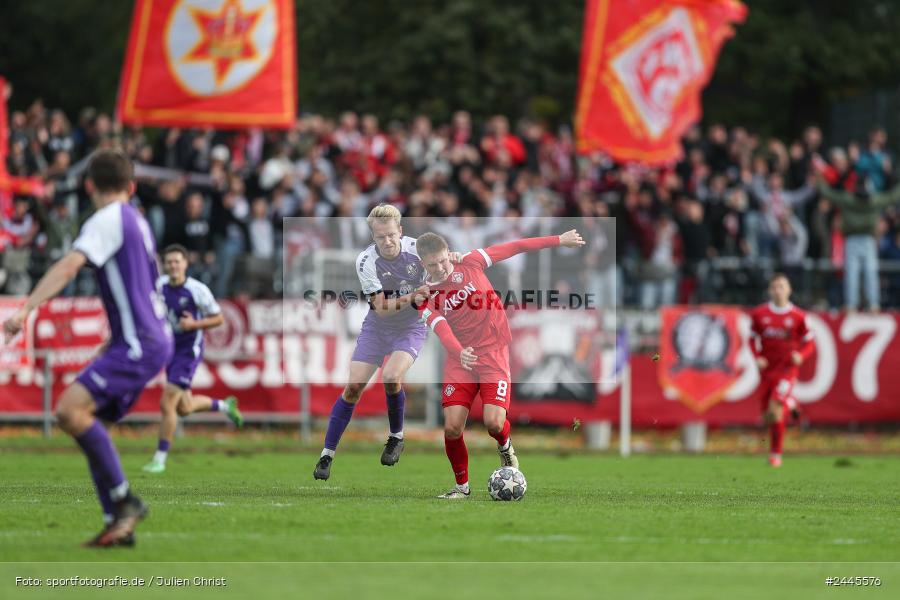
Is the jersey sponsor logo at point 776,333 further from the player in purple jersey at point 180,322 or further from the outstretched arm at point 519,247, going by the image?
the outstretched arm at point 519,247

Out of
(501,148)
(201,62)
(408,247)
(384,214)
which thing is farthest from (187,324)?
(501,148)

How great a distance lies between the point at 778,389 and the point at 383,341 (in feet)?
23.2

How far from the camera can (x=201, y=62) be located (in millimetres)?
23234

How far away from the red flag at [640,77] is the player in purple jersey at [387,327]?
37.0ft

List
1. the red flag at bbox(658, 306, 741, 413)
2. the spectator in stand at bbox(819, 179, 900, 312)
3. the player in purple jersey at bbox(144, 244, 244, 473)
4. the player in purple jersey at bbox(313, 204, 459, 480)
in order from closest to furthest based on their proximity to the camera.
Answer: the player in purple jersey at bbox(313, 204, 459, 480) < the player in purple jersey at bbox(144, 244, 244, 473) < the red flag at bbox(658, 306, 741, 413) < the spectator in stand at bbox(819, 179, 900, 312)

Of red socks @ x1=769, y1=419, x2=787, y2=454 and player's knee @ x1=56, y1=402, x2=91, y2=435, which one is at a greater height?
player's knee @ x1=56, y1=402, x2=91, y2=435

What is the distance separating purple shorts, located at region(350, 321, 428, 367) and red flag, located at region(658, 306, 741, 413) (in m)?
9.29

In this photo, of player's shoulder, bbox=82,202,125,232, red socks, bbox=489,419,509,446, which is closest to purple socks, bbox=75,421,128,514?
player's shoulder, bbox=82,202,125,232

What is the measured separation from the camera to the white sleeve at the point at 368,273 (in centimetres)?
1463

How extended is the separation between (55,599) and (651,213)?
19267mm

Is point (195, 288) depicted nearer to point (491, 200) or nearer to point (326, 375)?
point (326, 375)

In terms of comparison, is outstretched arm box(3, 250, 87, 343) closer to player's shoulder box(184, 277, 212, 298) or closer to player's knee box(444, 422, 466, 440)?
player's knee box(444, 422, 466, 440)

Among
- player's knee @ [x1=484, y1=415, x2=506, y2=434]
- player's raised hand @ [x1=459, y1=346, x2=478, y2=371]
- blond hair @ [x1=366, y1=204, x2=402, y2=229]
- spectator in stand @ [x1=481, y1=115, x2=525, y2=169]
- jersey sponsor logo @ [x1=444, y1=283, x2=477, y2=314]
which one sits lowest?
player's knee @ [x1=484, y1=415, x2=506, y2=434]

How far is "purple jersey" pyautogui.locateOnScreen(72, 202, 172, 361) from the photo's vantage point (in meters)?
9.62
